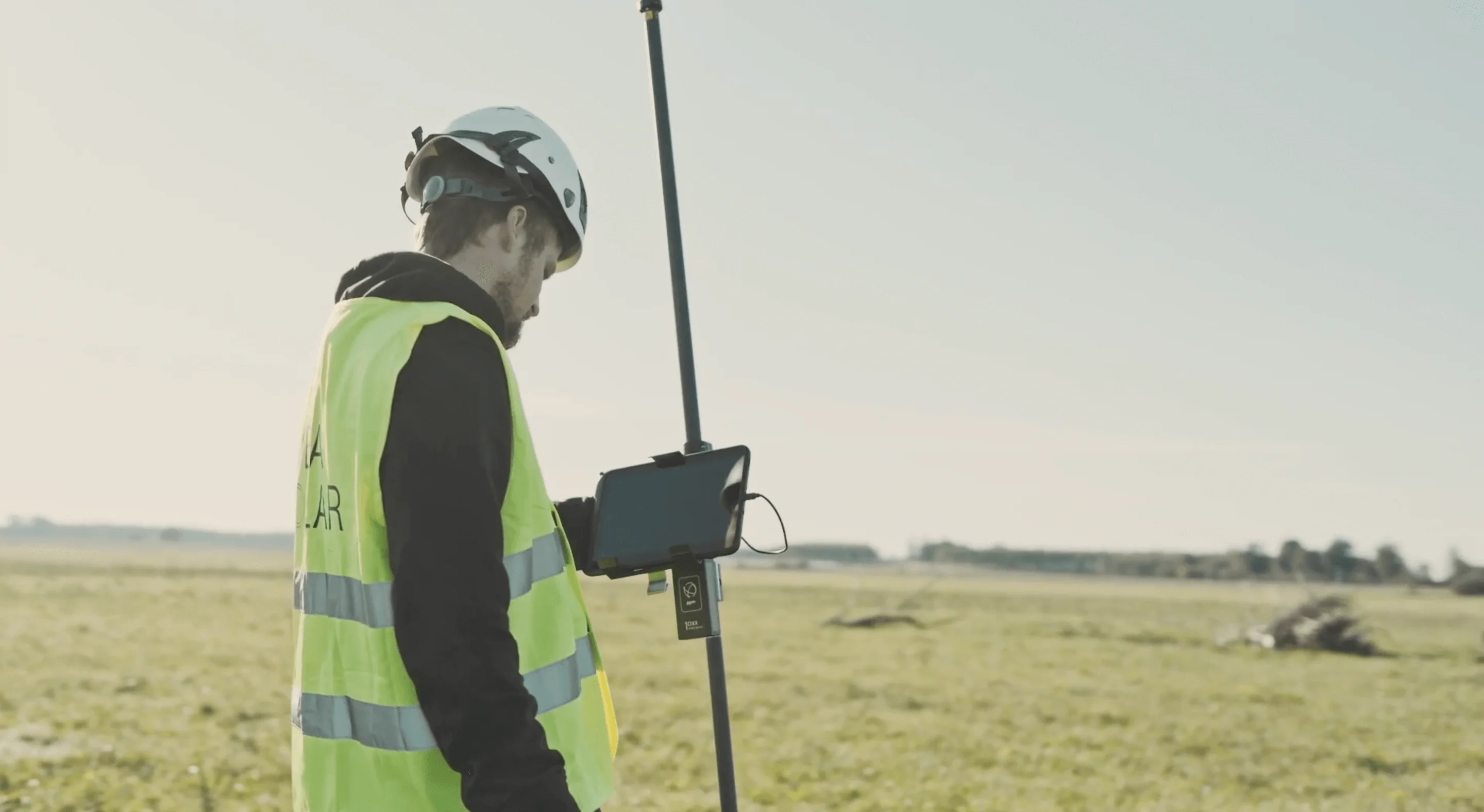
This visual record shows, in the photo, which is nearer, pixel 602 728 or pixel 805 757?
pixel 602 728

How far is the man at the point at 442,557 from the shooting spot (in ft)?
5.72

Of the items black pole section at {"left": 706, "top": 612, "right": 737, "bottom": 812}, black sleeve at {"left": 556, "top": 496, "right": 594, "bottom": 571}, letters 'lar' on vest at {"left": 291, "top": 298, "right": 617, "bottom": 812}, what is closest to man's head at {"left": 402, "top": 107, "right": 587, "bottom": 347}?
letters 'lar' on vest at {"left": 291, "top": 298, "right": 617, "bottom": 812}

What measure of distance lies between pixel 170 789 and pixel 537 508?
8091 mm

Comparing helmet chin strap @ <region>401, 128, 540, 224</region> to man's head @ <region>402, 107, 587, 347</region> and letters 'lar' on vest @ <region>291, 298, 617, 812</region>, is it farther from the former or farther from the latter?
letters 'lar' on vest @ <region>291, 298, 617, 812</region>

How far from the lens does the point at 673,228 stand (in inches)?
120

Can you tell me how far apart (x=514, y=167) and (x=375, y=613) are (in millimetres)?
976

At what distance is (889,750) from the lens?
38.5ft

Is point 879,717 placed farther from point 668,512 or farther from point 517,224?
point 517,224

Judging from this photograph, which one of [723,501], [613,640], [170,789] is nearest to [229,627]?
[613,640]

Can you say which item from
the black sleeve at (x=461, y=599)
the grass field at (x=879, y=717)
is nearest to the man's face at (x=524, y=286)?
the black sleeve at (x=461, y=599)

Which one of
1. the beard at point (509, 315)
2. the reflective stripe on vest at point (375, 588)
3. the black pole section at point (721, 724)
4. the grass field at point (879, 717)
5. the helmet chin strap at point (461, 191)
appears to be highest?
the helmet chin strap at point (461, 191)

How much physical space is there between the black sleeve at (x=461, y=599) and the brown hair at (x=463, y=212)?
0.48 meters

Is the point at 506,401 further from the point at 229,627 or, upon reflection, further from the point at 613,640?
the point at 229,627

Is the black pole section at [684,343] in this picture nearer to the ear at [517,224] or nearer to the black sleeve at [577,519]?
the black sleeve at [577,519]
